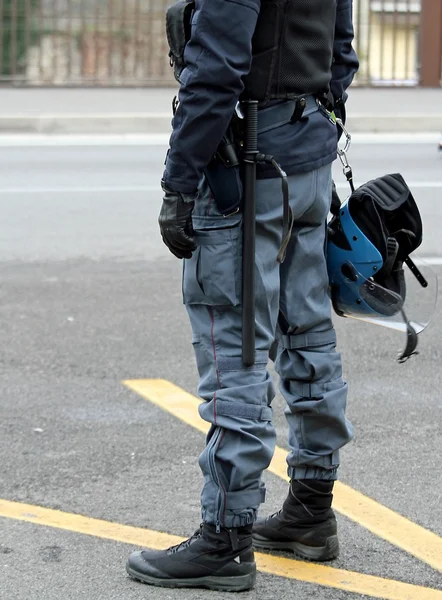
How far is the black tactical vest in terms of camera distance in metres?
3.14

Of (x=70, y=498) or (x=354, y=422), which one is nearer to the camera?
(x=70, y=498)

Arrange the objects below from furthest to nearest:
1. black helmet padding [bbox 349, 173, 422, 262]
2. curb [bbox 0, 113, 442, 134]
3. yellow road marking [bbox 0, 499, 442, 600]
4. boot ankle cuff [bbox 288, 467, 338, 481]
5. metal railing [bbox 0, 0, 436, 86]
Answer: metal railing [bbox 0, 0, 436, 86] < curb [bbox 0, 113, 442, 134] < boot ankle cuff [bbox 288, 467, 338, 481] < black helmet padding [bbox 349, 173, 422, 262] < yellow road marking [bbox 0, 499, 442, 600]

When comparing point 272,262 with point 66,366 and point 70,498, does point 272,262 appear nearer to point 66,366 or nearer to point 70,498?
point 70,498

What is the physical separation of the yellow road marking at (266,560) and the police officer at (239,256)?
0.18 meters

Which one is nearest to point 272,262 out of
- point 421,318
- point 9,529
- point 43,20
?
point 421,318

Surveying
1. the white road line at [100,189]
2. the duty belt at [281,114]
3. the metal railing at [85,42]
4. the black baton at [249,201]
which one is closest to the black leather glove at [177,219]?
the black baton at [249,201]

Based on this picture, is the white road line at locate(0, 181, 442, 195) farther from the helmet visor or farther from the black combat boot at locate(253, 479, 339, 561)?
the black combat boot at locate(253, 479, 339, 561)

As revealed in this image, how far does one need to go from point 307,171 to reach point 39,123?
12.8 m

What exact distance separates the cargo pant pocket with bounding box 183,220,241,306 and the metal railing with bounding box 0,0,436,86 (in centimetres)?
1688

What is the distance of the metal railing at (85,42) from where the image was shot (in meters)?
19.7

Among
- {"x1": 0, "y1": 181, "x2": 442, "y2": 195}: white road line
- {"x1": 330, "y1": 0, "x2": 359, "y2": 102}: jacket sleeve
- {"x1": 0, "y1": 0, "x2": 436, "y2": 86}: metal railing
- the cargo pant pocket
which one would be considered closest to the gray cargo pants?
the cargo pant pocket

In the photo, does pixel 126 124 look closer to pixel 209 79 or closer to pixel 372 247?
pixel 372 247

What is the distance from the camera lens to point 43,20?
19.7 meters

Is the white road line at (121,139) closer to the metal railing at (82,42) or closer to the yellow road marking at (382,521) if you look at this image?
the metal railing at (82,42)
